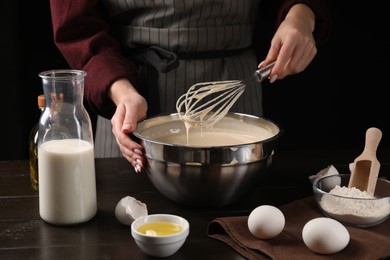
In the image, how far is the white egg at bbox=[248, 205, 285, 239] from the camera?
153 cm

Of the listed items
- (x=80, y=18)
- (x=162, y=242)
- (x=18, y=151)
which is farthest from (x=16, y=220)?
A: (x=18, y=151)

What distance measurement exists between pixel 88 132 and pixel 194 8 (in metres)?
0.73

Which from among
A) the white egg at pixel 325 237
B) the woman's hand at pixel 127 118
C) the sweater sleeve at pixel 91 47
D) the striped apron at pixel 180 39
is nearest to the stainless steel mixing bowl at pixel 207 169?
the woman's hand at pixel 127 118

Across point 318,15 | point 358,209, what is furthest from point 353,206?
point 318,15

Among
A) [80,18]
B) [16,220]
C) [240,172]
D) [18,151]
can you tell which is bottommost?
[18,151]

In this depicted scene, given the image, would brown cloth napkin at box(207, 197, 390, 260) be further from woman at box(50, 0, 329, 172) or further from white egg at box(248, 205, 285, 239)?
woman at box(50, 0, 329, 172)

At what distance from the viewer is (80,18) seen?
227cm

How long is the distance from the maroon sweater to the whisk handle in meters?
0.38

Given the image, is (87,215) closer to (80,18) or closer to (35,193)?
(35,193)

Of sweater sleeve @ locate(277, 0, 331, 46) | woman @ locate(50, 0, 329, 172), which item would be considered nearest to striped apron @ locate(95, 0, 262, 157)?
woman @ locate(50, 0, 329, 172)

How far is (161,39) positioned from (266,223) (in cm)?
96

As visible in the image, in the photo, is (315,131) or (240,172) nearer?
(240,172)

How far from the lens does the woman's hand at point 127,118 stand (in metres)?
1.79

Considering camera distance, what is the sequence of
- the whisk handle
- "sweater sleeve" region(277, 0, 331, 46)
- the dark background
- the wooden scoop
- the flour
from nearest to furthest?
the flour
the wooden scoop
the whisk handle
"sweater sleeve" region(277, 0, 331, 46)
the dark background
